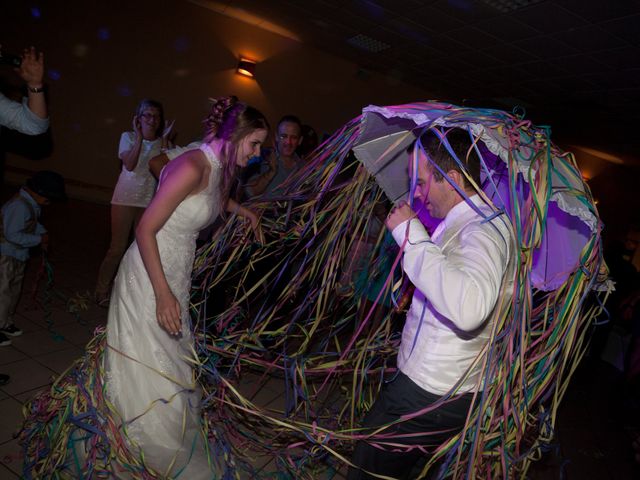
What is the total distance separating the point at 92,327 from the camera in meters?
3.15

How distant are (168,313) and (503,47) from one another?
221 inches

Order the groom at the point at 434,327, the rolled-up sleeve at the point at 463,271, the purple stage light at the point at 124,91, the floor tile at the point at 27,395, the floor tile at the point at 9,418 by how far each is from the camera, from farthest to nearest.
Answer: the purple stage light at the point at 124,91 < the floor tile at the point at 27,395 < the floor tile at the point at 9,418 < the groom at the point at 434,327 < the rolled-up sleeve at the point at 463,271

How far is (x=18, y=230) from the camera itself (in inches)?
102

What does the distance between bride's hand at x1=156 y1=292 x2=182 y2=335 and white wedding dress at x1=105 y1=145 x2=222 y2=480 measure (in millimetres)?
219

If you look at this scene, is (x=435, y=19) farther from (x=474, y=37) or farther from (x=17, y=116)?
(x=17, y=116)

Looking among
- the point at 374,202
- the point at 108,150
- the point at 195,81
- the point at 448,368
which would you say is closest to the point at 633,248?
the point at 374,202

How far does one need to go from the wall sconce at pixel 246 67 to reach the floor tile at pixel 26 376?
19.9 feet

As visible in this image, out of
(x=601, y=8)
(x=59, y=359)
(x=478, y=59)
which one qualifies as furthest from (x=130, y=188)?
(x=478, y=59)

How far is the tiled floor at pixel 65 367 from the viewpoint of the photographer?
7.40ft

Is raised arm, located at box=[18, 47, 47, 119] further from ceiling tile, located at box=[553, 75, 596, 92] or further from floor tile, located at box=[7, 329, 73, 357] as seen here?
ceiling tile, located at box=[553, 75, 596, 92]

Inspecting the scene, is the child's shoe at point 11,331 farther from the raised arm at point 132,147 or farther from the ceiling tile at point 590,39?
the ceiling tile at point 590,39

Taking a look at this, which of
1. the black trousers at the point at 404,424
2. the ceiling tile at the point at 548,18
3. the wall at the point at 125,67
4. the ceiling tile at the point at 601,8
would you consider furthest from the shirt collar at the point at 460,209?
the wall at the point at 125,67

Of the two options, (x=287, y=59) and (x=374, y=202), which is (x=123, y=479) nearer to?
(x=374, y=202)

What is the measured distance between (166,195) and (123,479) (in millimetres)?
1190
